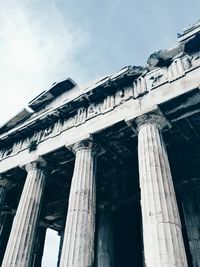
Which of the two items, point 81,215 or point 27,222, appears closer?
point 81,215

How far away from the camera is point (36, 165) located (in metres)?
13.8

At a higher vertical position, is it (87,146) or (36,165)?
(87,146)

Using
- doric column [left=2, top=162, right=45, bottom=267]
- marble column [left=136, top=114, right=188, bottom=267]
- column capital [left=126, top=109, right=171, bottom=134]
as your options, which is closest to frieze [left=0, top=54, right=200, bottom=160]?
column capital [left=126, top=109, right=171, bottom=134]

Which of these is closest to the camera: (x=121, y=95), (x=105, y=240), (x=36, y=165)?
(x=121, y=95)

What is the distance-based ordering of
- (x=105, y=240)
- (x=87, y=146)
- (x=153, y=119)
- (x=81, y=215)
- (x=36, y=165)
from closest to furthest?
(x=81, y=215)
(x=153, y=119)
(x=87, y=146)
(x=36, y=165)
(x=105, y=240)

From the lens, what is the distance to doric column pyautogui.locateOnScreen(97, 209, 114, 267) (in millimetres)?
13711

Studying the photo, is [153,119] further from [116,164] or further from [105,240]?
[105,240]

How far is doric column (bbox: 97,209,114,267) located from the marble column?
251 inches

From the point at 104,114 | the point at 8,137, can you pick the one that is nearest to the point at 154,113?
the point at 104,114

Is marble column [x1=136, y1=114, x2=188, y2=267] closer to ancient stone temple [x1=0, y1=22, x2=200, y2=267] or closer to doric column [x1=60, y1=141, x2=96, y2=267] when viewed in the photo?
ancient stone temple [x1=0, y1=22, x2=200, y2=267]

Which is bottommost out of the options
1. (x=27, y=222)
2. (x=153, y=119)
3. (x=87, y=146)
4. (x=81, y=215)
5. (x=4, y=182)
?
(x=81, y=215)

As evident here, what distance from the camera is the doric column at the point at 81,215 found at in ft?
30.3

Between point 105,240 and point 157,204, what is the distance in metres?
7.07

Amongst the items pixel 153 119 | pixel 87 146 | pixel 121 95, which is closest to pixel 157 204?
pixel 153 119
